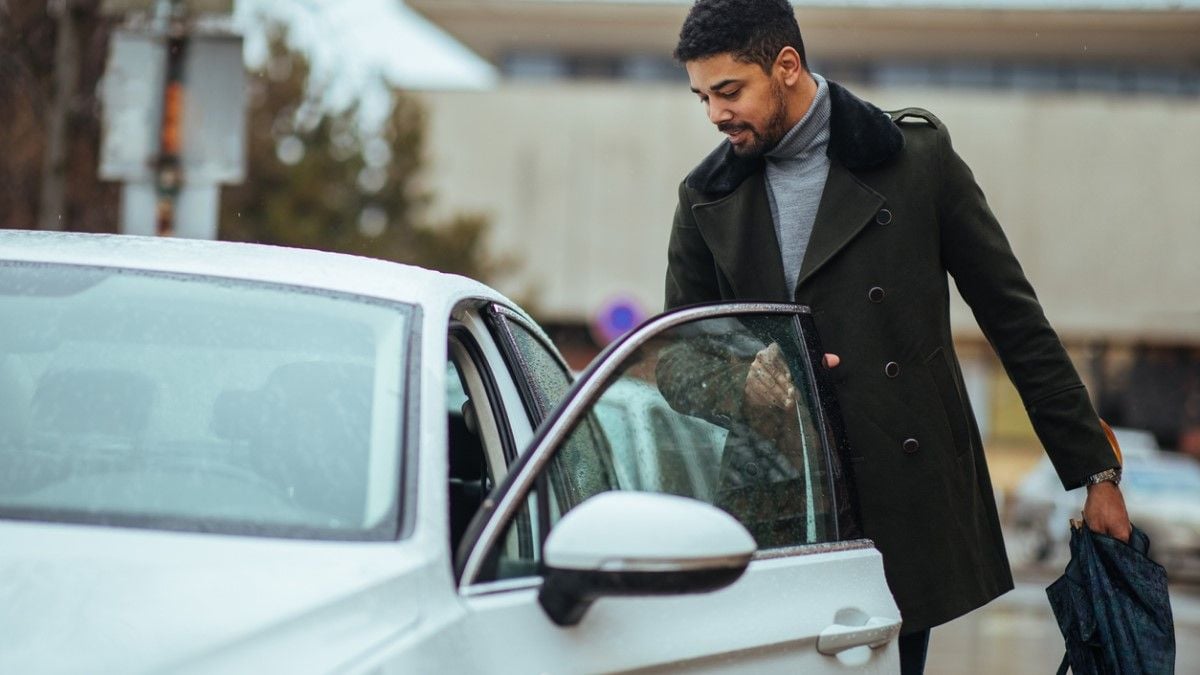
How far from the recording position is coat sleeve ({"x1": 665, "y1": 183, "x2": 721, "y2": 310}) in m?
4.10

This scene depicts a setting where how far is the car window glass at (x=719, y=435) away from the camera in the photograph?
297 cm

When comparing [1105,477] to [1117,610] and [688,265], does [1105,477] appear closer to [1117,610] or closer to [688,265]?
[1117,610]

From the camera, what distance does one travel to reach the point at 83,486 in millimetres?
2678

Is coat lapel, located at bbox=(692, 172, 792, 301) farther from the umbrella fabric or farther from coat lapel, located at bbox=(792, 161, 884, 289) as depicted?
the umbrella fabric

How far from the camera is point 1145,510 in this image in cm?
1853

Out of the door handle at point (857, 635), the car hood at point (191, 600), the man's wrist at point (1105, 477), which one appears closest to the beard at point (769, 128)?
the man's wrist at point (1105, 477)

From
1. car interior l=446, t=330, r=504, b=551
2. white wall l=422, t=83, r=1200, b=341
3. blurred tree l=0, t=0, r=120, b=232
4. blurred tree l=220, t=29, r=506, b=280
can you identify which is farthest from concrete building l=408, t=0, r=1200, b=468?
car interior l=446, t=330, r=504, b=551

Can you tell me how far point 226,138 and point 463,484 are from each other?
5.27 metres

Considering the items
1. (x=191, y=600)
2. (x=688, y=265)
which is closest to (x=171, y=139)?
(x=688, y=265)

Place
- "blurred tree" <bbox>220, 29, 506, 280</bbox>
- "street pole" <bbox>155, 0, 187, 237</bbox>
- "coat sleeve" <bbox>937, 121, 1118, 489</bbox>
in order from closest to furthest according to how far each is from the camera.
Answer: "coat sleeve" <bbox>937, 121, 1118, 489</bbox>, "street pole" <bbox>155, 0, 187, 237</bbox>, "blurred tree" <bbox>220, 29, 506, 280</bbox>

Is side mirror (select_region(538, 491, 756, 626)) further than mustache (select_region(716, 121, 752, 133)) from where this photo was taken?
No

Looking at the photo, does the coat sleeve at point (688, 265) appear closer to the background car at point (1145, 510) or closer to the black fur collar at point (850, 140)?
the black fur collar at point (850, 140)

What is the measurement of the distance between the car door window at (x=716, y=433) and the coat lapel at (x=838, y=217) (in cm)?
30

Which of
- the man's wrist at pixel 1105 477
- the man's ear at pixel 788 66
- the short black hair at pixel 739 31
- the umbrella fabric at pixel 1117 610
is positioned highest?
the short black hair at pixel 739 31
